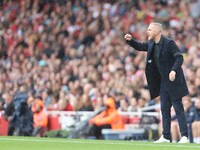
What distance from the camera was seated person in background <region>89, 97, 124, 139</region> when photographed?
10.1 m

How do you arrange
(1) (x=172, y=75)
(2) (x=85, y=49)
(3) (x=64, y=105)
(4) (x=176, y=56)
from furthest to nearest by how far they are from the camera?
1. (2) (x=85, y=49)
2. (3) (x=64, y=105)
3. (4) (x=176, y=56)
4. (1) (x=172, y=75)

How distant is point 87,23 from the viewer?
17859 millimetres

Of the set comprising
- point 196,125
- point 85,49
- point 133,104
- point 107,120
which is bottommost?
point 196,125

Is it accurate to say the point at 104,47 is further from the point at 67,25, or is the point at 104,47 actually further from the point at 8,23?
the point at 8,23

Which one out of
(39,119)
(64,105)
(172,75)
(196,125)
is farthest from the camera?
(64,105)

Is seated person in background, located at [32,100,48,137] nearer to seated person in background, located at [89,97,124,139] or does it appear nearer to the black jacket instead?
seated person in background, located at [89,97,124,139]

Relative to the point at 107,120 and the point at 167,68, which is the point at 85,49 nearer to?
the point at 107,120

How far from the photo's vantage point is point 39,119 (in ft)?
36.7

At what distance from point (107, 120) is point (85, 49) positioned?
6.69 m

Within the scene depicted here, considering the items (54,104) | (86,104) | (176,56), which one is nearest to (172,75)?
(176,56)

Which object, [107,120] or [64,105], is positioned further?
[64,105]

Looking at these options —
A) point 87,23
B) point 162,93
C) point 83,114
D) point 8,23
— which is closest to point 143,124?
point 83,114

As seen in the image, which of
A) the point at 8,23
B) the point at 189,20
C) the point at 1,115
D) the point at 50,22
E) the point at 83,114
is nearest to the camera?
the point at 83,114

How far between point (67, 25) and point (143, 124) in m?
9.56
